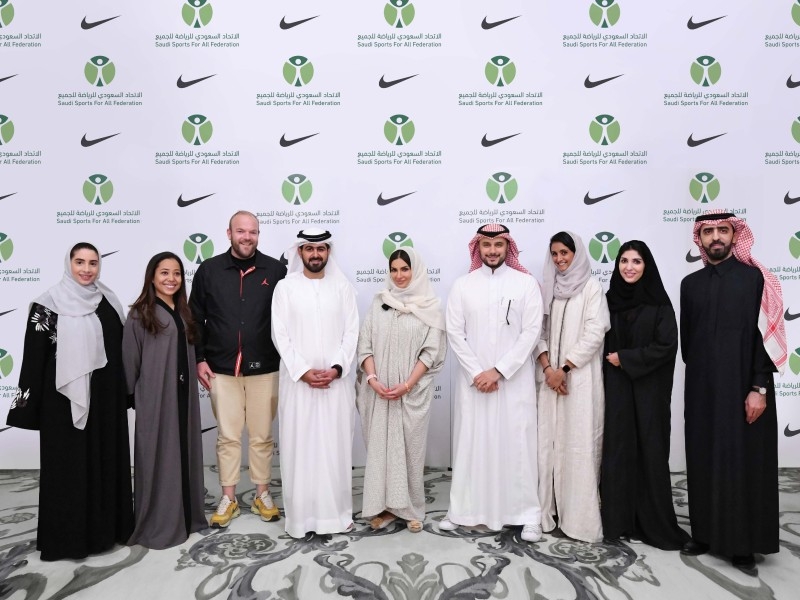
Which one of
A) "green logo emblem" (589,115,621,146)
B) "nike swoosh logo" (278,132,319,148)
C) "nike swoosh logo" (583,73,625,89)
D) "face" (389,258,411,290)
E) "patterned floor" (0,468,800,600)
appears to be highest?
"nike swoosh logo" (583,73,625,89)

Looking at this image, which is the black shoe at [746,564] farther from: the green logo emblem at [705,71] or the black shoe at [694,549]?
the green logo emblem at [705,71]

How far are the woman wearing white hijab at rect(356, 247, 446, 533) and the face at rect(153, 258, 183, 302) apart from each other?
111 cm

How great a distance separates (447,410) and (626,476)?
5.13ft

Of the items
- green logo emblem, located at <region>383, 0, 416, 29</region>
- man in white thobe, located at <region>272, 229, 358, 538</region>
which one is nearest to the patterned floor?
man in white thobe, located at <region>272, 229, 358, 538</region>

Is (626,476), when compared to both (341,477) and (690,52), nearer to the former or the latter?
(341,477)

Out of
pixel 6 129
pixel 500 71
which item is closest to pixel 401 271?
pixel 500 71

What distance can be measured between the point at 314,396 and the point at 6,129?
3.33 m

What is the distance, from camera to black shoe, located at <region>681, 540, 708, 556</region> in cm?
283

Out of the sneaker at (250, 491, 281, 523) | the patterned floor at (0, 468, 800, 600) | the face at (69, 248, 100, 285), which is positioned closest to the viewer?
the patterned floor at (0, 468, 800, 600)

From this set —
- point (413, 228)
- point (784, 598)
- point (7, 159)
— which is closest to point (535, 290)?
point (413, 228)

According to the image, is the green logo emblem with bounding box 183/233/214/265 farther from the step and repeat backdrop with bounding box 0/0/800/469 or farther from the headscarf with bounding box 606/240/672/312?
the headscarf with bounding box 606/240/672/312

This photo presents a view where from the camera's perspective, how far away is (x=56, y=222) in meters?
4.19

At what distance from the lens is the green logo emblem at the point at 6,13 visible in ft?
13.5

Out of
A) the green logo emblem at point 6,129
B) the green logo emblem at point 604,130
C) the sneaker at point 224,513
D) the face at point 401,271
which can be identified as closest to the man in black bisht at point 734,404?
the green logo emblem at point 604,130
